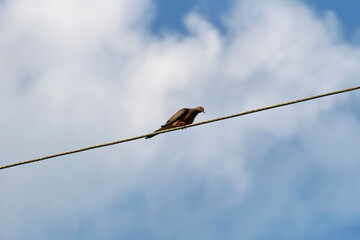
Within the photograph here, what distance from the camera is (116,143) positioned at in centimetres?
916

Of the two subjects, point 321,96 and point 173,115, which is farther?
point 173,115

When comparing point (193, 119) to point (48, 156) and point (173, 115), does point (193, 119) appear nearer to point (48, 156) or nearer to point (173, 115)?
point (173, 115)

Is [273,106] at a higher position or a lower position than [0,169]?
higher

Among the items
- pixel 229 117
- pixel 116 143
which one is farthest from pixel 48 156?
pixel 229 117

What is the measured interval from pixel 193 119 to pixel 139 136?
6.55 metres

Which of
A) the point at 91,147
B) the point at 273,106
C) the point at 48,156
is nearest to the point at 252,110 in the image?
the point at 273,106

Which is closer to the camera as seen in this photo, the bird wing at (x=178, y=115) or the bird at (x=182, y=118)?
the bird at (x=182, y=118)

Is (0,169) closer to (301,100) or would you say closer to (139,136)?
(139,136)

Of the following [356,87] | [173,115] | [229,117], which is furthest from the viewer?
[173,115]

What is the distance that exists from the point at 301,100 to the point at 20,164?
3.66 metres

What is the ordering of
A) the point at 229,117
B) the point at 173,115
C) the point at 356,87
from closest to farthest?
the point at 356,87 → the point at 229,117 → the point at 173,115

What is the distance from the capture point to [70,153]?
349 inches

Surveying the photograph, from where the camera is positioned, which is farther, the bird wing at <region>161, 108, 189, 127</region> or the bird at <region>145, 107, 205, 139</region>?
the bird wing at <region>161, 108, 189, 127</region>

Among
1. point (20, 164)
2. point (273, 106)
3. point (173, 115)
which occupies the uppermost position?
point (173, 115)
